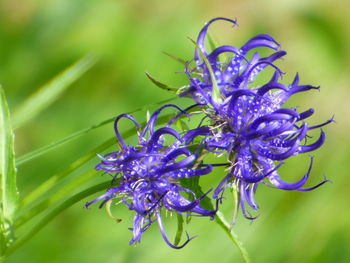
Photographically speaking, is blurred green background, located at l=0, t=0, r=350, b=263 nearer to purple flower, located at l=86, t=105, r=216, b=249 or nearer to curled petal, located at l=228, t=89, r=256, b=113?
purple flower, located at l=86, t=105, r=216, b=249

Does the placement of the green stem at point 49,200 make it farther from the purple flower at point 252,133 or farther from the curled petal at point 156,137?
the purple flower at point 252,133

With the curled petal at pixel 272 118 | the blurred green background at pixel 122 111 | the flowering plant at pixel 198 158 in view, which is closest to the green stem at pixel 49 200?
the flowering plant at pixel 198 158

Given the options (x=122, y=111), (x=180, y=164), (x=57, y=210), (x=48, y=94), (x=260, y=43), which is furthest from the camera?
(x=122, y=111)

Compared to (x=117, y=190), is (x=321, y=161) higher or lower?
lower

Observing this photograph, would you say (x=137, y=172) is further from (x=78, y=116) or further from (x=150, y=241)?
(x=78, y=116)

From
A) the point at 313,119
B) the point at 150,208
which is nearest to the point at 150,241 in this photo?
the point at 150,208

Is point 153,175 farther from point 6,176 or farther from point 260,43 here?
point 260,43

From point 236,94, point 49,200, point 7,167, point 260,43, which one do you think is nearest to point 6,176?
point 7,167
